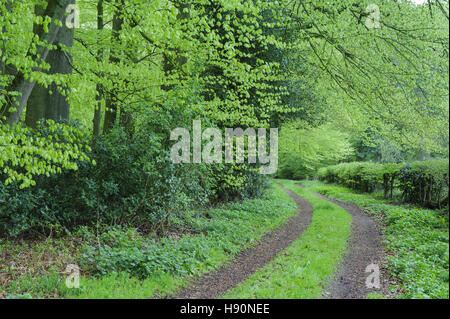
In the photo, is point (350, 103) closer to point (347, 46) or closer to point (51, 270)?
point (347, 46)

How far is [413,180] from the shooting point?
543 inches

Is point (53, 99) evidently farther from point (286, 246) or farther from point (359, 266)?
point (359, 266)

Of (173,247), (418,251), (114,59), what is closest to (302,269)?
(173,247)

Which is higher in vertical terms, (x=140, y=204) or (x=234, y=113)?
(x=234, y=113)

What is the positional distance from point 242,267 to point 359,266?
2504 mm

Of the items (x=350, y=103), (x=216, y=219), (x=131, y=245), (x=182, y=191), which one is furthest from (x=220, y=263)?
(x=350, y=103)

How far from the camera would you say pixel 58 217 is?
695 cm

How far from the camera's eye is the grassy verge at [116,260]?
4.60m

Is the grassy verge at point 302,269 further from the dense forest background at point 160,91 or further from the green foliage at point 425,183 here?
the green foliage at point 425,183

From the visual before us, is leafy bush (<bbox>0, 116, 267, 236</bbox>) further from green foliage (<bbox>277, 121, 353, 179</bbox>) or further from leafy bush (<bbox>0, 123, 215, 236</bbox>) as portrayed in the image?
green foliage (<bbox>277, 121, 353, 179</bbox>)

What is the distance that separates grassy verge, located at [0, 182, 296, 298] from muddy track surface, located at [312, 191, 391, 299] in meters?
2.40

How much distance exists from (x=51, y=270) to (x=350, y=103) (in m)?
10.7

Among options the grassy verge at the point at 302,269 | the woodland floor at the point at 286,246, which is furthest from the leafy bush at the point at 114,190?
the grassy verge at the point at 302,269

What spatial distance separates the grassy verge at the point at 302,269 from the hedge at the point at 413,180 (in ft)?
13.3
